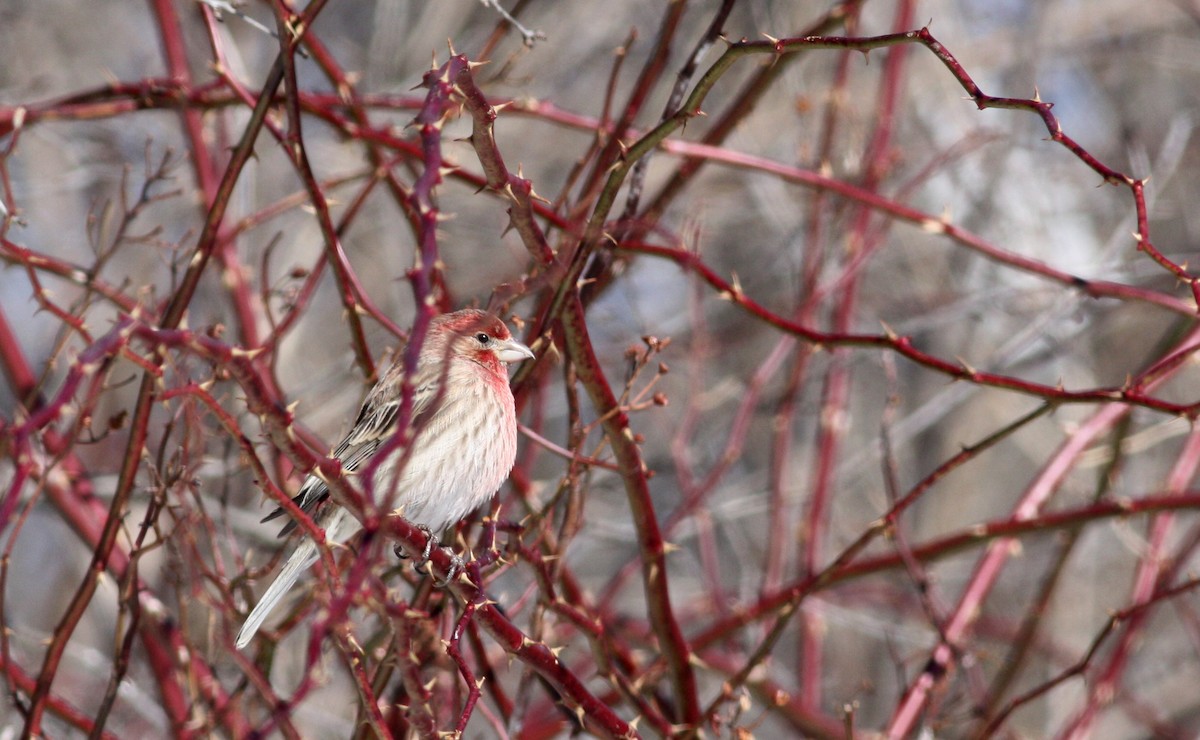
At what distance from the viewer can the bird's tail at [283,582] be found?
12.1ft

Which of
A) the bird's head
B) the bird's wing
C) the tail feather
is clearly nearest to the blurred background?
the bird's wing

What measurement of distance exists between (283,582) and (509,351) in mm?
1094

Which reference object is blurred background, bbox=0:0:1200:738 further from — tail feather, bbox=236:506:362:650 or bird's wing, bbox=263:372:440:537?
tail feather, bbox=236:506:362:650

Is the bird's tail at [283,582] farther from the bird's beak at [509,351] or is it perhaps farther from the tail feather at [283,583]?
the bird's beak at [509,351]

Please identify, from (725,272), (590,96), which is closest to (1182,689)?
(725,272)

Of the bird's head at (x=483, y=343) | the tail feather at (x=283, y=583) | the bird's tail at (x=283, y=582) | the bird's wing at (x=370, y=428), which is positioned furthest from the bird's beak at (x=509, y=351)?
the bird's tail at (x=283, y=582)

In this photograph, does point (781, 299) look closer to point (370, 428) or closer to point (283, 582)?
point (370, 428)

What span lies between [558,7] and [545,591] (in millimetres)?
7086

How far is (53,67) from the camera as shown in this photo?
32.4 ft

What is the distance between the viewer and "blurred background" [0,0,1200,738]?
574cm

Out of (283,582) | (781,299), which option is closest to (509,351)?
(283,582)

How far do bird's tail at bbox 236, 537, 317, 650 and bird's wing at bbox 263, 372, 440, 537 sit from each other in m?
0.15

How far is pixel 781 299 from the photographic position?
8.80 meters

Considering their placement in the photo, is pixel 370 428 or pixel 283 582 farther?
pixel 370 428
